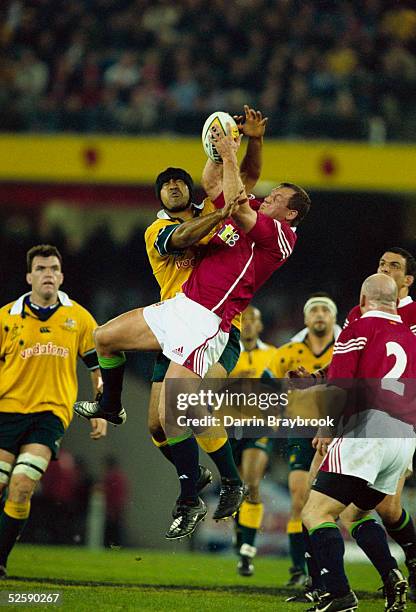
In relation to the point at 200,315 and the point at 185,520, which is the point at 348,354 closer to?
the point at 200,315

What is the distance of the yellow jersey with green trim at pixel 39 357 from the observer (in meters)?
8.19

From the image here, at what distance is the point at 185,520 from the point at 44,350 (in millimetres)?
2479

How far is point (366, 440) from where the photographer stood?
6148 millimetres

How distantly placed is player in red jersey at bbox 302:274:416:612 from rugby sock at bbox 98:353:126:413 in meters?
1.32

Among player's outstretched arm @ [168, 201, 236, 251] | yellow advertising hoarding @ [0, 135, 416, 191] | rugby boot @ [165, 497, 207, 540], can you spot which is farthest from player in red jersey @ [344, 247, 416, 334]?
yellow advertising hoarding @ [0, 135, 416, 191]

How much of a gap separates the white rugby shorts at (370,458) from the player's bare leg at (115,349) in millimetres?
1243

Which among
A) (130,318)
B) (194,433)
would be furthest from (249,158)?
(194,433)

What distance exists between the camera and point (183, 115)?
51.8 ft

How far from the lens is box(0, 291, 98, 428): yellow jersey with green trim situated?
26.9 feet

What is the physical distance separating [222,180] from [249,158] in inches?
16.1

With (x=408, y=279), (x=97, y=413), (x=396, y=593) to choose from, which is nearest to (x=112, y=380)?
(x=97, y=413)

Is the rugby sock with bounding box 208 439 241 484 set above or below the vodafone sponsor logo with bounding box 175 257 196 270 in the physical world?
below

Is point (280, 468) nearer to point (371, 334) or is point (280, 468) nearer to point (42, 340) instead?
point (42, 340)

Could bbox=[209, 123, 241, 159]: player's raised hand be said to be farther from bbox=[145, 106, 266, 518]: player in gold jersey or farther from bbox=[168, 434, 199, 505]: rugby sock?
bbox=[168, 434, 199, 505]: rugby sock
